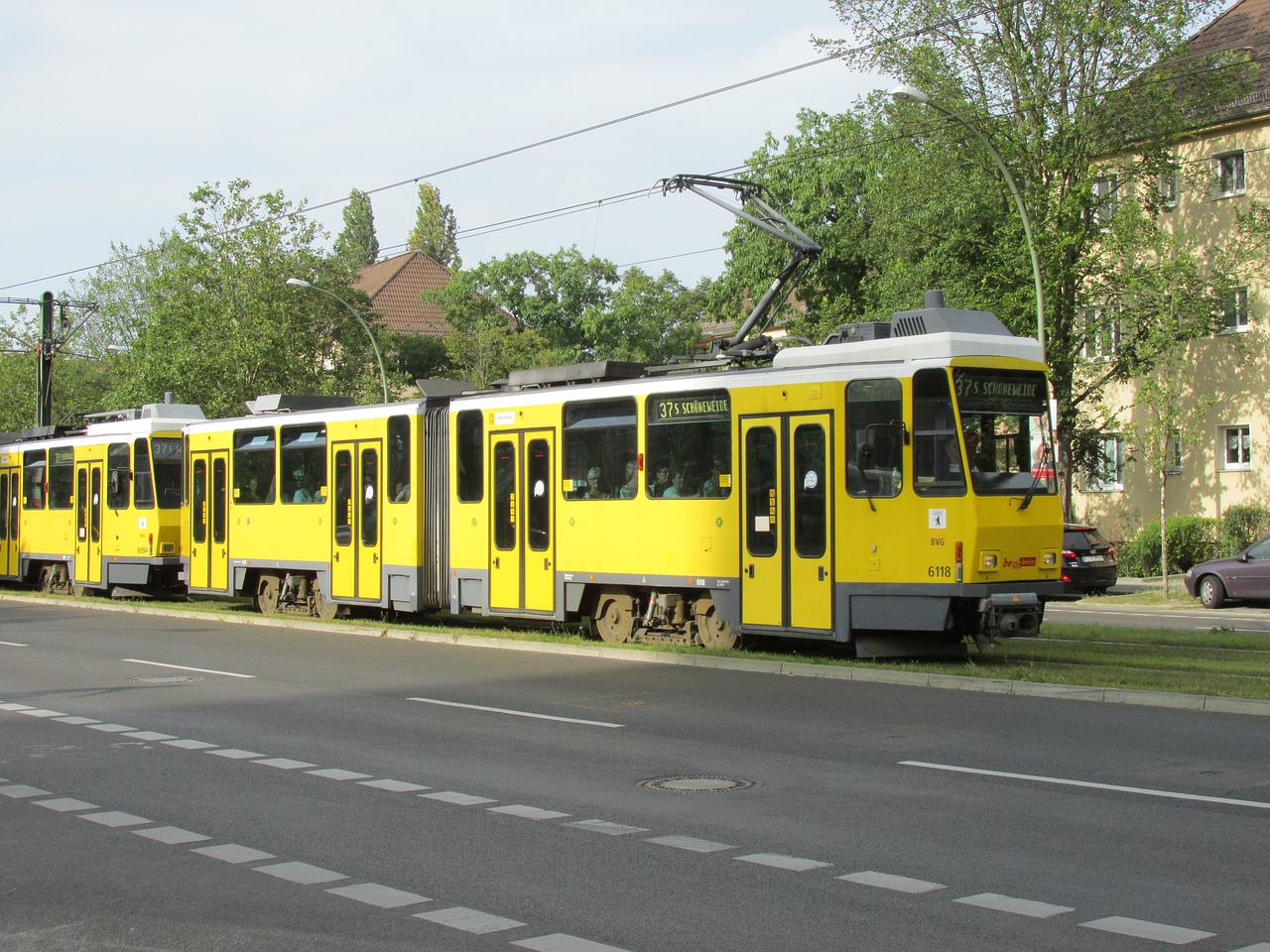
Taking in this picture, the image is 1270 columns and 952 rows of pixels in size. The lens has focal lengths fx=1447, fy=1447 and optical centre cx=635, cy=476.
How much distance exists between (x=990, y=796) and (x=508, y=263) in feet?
198

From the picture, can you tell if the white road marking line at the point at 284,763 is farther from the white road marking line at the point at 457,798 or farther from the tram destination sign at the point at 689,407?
the tram destination sign at the point at 689,407

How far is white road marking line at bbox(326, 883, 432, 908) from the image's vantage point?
6.26 meters

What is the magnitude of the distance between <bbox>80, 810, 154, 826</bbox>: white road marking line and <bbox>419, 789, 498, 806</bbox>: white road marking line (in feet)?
5.33

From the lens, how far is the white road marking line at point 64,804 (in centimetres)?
848

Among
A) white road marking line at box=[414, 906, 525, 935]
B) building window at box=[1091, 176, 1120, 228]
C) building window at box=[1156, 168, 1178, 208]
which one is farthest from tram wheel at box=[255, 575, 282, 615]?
building window at box=[1156, 168, 1178, 208]

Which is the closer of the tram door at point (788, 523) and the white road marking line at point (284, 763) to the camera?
the white road marking line at point (284, 763)

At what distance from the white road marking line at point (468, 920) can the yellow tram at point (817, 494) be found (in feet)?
30.8

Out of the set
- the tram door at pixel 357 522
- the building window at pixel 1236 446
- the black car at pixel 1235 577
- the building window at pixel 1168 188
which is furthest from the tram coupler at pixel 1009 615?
the building window at pixel 1236 446

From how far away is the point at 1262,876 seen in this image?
6.59 meters

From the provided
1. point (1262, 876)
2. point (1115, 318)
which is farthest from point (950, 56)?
point (1262, 876)

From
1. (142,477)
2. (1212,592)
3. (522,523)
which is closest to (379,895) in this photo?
(522,523)

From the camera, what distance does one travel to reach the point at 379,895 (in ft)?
21.0

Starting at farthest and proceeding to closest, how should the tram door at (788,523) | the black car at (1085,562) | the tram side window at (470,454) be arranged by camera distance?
the black car at (1085,562) → the tram side window at (470,454) → the tram door at (788,523)

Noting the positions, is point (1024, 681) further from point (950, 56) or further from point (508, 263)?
point (508, 263)
